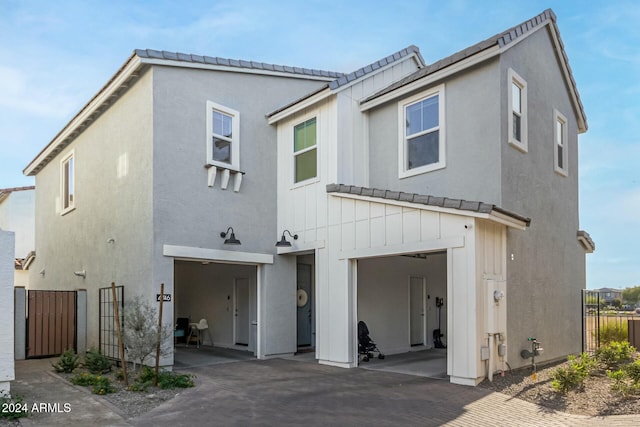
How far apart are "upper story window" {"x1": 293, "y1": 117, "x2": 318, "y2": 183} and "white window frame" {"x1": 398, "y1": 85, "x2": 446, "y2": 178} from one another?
80.4 inches

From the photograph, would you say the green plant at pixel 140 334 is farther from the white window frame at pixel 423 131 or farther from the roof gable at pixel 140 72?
the white window frame at pixel 423 131

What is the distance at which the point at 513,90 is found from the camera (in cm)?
1055

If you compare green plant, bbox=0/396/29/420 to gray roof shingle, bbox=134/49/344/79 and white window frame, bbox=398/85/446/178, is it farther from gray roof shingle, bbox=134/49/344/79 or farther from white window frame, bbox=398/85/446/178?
white window frame, bbox=398/85/446/178

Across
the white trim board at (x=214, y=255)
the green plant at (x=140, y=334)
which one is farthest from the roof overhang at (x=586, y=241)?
the green plant at (x=140, y=334)

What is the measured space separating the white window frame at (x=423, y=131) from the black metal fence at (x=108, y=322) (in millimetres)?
6935

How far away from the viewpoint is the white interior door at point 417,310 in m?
14.4

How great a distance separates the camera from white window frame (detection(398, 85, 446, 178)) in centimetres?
1069

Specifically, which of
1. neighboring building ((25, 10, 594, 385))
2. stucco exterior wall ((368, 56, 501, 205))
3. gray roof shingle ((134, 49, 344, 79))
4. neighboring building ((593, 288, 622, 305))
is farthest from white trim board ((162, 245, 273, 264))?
neighboring building ((593, 288, 622, 305))

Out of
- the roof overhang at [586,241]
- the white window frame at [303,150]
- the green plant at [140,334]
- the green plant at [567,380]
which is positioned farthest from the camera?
the roof overhang at [586,241]

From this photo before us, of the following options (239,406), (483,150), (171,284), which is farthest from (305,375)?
(483,150)

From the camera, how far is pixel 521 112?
1085 cm

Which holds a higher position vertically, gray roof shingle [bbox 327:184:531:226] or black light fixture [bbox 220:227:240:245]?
gray roof shingle [bbox 327:184:531:226]

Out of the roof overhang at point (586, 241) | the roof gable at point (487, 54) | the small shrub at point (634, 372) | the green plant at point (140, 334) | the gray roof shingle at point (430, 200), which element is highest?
the roof gable at point (487, 54)

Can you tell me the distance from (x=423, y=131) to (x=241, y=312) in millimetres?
7658
